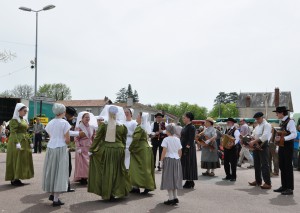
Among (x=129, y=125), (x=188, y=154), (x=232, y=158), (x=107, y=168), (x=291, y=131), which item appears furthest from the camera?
(x=232, y=158)

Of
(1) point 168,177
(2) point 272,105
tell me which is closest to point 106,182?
(1) point 168,177

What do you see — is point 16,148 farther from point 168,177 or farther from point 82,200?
point 168,177

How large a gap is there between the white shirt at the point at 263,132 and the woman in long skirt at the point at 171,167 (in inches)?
121

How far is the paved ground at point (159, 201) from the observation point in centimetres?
738

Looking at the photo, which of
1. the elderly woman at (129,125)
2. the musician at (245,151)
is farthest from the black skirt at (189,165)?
the musician at (245,151)

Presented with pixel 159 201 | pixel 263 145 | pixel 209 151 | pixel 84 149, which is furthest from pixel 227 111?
pixel 159 201

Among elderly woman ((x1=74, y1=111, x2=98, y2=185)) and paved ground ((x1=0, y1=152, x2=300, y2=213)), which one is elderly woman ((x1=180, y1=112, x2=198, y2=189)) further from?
elderly woman ((x1=74, y1=111, x2=98, y2=185))

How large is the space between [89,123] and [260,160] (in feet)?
15.3

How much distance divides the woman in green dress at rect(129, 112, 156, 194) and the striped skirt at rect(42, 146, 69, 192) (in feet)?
5.97

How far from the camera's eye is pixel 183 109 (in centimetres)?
14825

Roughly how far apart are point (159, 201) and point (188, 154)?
2.35 metres

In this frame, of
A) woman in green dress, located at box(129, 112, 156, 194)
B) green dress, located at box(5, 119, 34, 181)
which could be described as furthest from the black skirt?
green dress, located at box(5, 119, 34, 181)

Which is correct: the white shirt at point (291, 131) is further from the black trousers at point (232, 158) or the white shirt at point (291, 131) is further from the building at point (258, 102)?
the building at point (258, 102)

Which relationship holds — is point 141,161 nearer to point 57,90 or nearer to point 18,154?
point 18,154
